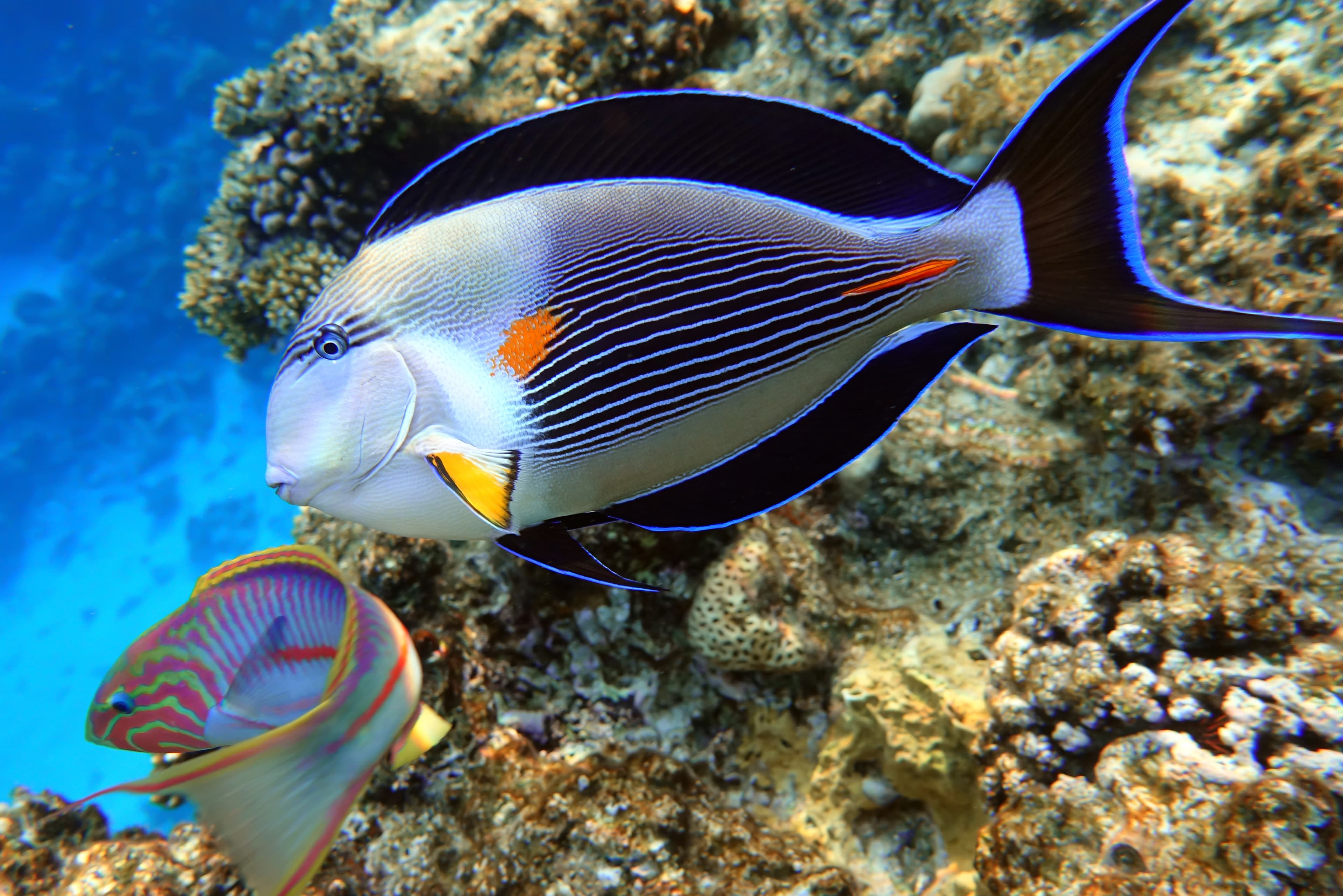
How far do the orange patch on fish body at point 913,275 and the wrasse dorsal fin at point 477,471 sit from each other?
0.61m

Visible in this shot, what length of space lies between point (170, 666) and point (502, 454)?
3.62 ft

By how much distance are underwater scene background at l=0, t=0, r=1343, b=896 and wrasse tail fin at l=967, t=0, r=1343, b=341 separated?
107 cm

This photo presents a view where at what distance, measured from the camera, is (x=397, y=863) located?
183 cm

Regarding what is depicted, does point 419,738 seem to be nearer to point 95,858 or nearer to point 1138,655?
point 95,858

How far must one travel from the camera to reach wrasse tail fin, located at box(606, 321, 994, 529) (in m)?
1.12

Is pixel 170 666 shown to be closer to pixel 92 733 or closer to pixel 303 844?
pixel 92 733

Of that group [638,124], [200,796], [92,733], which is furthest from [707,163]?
[92,733]

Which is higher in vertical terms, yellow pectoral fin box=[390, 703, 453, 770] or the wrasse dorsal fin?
the wrasse dorsal fin

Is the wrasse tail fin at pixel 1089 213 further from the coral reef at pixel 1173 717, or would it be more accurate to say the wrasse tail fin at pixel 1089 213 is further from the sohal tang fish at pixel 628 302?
the coral reef at pixel 1173 717

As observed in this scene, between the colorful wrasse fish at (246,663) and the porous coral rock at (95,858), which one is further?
the porous coral rock at (95,858)

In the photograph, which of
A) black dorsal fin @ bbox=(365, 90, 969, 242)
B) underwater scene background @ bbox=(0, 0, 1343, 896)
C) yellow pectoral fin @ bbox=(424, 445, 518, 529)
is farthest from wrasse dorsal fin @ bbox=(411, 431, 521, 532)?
underwater scene background @ bbox=(0, 0, 1343, 896)

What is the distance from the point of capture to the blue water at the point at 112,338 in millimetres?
9523

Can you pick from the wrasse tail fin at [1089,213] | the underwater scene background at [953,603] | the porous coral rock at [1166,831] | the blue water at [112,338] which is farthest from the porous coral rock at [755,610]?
the blue water at [112,338]

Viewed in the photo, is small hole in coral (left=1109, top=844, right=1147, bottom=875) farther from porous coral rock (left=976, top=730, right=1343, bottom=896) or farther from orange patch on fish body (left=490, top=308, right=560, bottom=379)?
orange patch on fish body (left=490, top=308, right=560, bottom=379)
